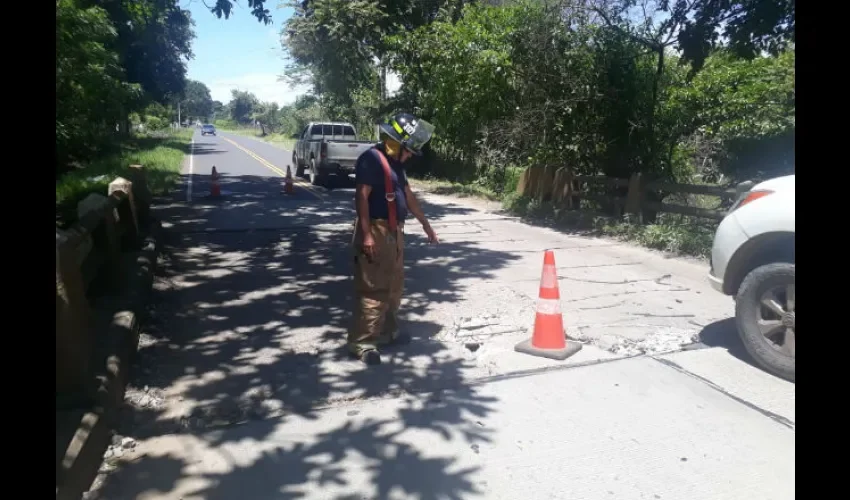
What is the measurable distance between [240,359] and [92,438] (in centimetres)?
171

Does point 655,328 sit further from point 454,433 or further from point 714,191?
point 714,191

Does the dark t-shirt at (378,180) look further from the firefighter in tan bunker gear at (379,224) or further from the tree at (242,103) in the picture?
the tree at (242,103)

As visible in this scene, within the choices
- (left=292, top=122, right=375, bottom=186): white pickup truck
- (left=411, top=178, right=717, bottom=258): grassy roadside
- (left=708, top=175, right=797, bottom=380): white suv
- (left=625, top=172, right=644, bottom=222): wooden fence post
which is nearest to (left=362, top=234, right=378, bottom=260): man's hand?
(left=708, top=175, right=797, bottom=380): white suv

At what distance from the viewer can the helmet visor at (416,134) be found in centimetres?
485

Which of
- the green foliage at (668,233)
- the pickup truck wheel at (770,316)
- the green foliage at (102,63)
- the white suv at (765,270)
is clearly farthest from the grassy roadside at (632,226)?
the green foliage at (102,63)

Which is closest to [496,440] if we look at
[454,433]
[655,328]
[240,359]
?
[454,433]

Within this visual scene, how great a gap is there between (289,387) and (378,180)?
1.66 m

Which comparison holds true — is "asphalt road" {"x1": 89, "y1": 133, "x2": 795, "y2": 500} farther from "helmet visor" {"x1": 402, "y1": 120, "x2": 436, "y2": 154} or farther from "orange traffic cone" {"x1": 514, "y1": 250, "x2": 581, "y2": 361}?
"helmet visor" {"x1": 402, "y1": 120, "x2": 436, "y2": 154}

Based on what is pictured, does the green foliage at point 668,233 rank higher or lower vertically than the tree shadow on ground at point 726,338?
higher

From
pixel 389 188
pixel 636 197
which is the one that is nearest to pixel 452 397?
pixel 389 188

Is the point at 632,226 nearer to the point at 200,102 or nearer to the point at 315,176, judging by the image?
the point at 315,176

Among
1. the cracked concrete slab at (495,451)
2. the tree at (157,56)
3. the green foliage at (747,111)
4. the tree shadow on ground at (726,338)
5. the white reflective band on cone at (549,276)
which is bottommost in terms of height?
the cracked concrete slab at (495,451)

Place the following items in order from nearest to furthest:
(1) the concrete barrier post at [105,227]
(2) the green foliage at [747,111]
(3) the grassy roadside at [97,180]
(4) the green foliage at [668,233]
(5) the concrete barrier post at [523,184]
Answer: (1) the concrete barrier post at [105,227]
(3) the grassy roadside at [97,180]
(4) the green foliage at [668,233]
(2) the green foliage at [747,111]
(5) the concrete barrier post at [523,184]

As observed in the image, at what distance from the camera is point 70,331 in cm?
354
